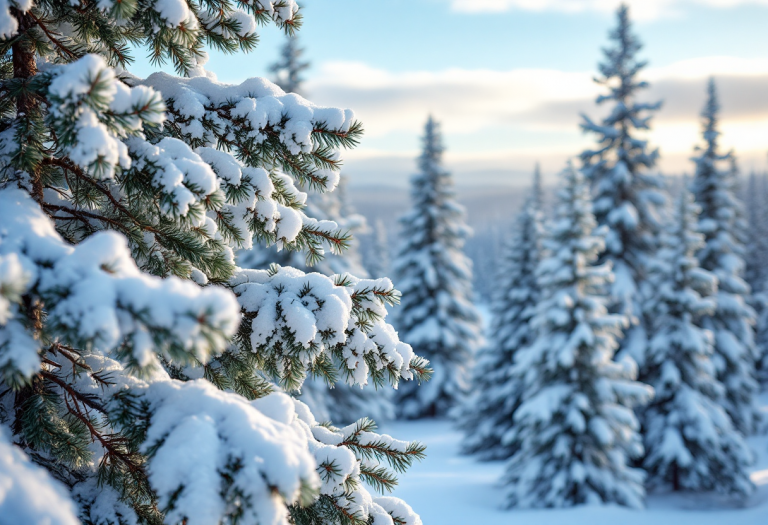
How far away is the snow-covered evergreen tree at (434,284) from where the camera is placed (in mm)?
21094

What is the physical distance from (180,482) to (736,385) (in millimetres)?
20176

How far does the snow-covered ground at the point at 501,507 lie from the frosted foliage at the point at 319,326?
8177 mm

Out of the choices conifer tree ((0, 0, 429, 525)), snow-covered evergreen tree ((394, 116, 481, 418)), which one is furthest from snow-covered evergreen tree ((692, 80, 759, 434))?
conifer tree ((0, 0, 429, 525))

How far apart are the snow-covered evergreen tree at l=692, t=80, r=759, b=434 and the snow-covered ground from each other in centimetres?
321

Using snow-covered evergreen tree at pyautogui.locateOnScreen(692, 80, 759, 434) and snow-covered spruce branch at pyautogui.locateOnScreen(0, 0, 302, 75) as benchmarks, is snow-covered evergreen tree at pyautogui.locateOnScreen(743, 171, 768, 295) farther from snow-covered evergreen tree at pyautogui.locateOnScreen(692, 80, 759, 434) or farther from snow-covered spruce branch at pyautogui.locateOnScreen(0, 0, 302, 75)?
snow-covered spruce branch at pyautogui.locateOnScreen(0, 0, 302, 75)

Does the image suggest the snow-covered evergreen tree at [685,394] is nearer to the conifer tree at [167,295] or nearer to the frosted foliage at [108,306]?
the conifer tree at [167,295]

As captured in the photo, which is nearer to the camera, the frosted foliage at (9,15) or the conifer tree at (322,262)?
the frosted foliage at (9,15)

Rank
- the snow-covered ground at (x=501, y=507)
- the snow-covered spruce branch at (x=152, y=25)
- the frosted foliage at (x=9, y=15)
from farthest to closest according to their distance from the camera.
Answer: the snow-covered ground at (x=501, y=507)
the snow-covered spruce branch at (x=152, y=25)
the frosted foliage at (x=9, y=15)

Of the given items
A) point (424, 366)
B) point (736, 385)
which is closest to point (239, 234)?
point (424, 366)

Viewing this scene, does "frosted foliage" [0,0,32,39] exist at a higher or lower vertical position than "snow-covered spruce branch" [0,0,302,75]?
lower

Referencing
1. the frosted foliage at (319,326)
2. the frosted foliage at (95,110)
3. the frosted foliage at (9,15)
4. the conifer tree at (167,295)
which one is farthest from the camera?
the frosted foliage at (319,326)

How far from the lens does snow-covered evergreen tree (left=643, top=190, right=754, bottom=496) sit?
1268 centimetres

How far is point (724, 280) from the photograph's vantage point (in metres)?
18.6

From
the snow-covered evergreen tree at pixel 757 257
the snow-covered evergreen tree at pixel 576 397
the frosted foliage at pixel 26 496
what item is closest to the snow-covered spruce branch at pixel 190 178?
the frosted foliage at pixel 26 496
